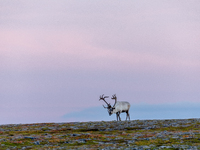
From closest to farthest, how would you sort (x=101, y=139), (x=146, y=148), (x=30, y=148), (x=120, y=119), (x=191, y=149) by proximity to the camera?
(x=191, y=149), (x=146, y=148), (x=30, y=148), (x=101, y=139), (x=120, y=119)

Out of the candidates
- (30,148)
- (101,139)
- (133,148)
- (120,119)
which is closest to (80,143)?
(101,139)

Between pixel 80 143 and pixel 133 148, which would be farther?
pixel 80 143

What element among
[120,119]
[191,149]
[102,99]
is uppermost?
[102,99]

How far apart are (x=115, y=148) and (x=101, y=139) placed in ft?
25.1

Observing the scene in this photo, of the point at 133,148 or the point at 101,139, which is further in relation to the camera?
the point at 101,139

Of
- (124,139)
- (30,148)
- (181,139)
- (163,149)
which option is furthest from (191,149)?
(30,148)

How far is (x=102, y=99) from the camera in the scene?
67.2 meters

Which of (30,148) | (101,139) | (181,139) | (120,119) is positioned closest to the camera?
(30,148)

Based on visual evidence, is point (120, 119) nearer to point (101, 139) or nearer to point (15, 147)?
point (101, 139)

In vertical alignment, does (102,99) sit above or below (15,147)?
above

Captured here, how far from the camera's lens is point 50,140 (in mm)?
33156

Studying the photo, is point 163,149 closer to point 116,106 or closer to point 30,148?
point 30,148

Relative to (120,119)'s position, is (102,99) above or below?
above

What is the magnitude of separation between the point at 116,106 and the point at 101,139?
104ft
